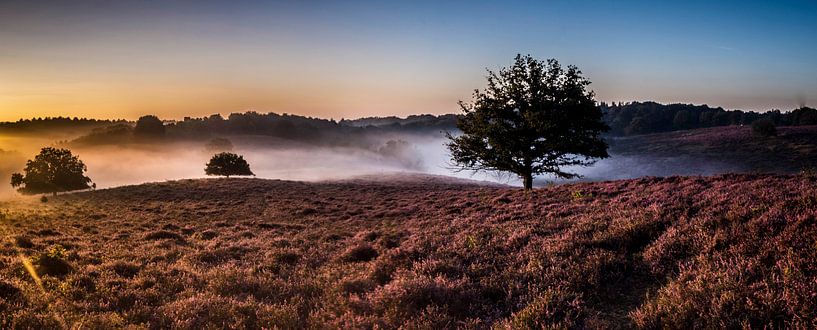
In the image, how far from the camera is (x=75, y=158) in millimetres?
62125

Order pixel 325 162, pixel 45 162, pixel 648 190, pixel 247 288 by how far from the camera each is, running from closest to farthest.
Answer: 1. pixel 247 288
2. pixel 648 190
3. pixel 45 162
4. pixel 325 162

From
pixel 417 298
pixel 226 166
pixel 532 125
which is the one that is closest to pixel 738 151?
pixel 532 125

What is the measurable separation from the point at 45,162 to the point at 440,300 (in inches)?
2964

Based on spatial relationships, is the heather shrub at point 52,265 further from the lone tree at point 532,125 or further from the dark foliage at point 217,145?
the dark foliage at point 217,145

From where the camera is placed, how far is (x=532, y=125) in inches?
1023

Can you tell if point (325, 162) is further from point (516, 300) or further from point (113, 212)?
Result: point (516, 300)

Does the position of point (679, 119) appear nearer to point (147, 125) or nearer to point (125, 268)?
point (125, 268)

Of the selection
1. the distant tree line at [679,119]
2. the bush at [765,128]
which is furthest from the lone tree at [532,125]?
the distant tree line at [679,119]

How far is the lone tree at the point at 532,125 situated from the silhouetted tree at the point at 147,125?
203 meters

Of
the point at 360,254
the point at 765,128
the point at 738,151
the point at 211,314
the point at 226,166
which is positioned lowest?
the point at 226,166

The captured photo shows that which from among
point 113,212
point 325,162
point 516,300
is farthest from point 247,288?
point 325,162

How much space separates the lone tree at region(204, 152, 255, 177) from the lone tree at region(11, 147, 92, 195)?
676 inches

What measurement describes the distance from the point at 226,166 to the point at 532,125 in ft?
197

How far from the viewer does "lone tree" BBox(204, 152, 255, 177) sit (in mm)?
70000
